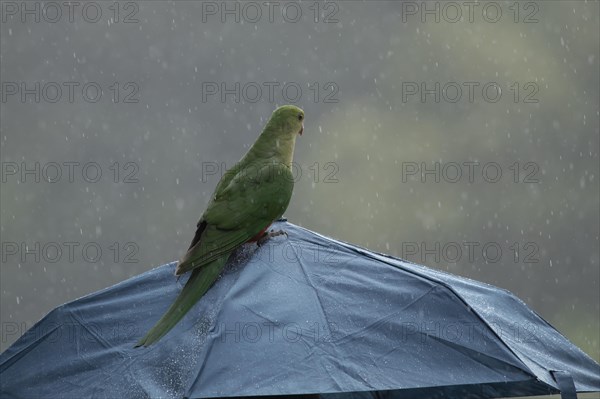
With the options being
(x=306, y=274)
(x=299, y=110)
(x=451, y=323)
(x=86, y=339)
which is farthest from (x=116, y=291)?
(x=451, y=323)

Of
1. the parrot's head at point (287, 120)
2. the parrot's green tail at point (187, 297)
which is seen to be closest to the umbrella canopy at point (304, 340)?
the parrot's green tail at point (187, 297)

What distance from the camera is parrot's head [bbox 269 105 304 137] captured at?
5.10 metres

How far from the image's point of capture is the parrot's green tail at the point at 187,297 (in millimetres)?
4043

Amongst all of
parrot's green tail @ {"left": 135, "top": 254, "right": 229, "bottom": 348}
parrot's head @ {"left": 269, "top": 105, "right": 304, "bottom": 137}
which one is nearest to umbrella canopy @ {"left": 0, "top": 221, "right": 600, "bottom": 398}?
parrot's green tail @ {"left": 135, "top": 254, "right": 229, "bottom": 348}

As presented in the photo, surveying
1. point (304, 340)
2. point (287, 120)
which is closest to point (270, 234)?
point (287, 120)

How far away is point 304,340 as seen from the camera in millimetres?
3688

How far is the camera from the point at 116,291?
4.74 meters

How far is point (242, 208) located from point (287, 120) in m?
0.81

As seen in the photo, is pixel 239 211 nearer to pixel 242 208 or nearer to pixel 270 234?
pixel 242 208

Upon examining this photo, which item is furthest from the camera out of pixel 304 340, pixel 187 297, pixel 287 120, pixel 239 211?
pixel 287 120

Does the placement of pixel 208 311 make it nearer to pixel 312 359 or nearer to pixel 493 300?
pixel 312 359

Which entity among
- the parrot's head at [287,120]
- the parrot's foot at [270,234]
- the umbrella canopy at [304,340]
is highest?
the parrot's head at [287,120]

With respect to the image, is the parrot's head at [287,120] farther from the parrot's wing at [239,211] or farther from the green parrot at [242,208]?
the parrot's wing at [239,211]

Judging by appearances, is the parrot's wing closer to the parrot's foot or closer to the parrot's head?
the parrot's foot
